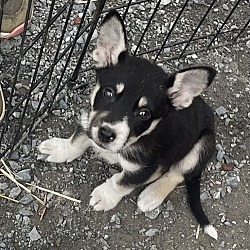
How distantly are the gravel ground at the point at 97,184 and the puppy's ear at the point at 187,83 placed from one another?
888 millimetres

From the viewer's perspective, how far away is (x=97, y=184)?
11.5ft

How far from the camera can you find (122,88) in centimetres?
271

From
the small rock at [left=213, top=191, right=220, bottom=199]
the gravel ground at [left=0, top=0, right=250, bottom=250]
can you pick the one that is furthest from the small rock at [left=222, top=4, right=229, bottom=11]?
the small rock at [left=213, top=191, right=220, bottom=199]

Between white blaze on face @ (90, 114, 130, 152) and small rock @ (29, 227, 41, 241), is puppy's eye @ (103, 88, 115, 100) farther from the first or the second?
small rock @ (29, 227, 41, 241)

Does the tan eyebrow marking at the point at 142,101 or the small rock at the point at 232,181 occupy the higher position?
the tan eyebrow marking at the point at 142,101

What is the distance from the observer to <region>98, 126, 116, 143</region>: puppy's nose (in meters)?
2.69

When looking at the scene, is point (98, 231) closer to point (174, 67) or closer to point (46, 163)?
point (46, 163)

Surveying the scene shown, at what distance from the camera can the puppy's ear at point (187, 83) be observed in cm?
264

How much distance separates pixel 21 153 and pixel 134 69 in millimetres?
1058

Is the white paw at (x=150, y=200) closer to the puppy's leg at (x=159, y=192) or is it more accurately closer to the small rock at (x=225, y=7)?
the puppy's leg at (x=159, y=192)

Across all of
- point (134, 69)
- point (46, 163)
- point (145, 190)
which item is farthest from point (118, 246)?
point (134, 69)

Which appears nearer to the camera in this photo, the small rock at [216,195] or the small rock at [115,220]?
the small rock at [115,220]

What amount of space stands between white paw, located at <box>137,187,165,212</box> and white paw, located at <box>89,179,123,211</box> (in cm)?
14

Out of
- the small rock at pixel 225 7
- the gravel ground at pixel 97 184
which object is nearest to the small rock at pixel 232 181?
the gravel ground at pixel 97 184
